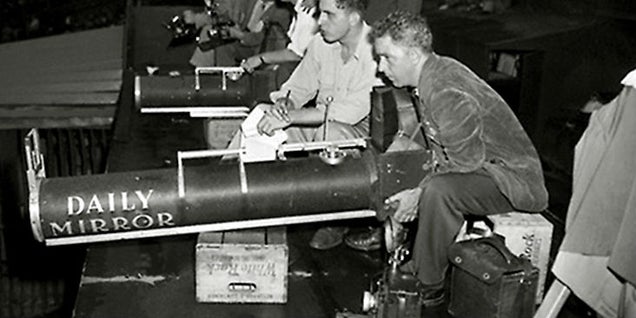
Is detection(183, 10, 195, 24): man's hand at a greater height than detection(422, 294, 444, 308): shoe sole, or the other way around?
detection(183, 10, 195, 24): man's hand

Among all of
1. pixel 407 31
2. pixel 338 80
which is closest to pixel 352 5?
pixel 338 80

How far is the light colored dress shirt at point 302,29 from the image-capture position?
493 cm

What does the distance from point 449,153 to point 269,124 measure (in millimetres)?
824

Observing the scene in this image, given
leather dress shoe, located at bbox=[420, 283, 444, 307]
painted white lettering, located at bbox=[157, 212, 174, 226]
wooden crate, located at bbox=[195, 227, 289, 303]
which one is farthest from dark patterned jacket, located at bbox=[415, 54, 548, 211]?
painted white lettering, located at bbox=[157, 212, 174, 226]

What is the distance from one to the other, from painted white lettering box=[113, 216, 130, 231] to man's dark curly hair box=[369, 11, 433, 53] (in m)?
1.26

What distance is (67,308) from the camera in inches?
287

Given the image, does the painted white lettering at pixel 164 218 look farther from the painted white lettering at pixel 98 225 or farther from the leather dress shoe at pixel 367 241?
the leather dress shoe at pixel 367 241

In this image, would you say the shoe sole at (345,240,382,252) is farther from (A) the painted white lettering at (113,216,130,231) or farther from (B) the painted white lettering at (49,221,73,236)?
(B) the painted white lettering at (49,221,73,236)

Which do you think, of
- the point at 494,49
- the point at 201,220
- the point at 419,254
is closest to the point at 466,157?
the point at 419,254

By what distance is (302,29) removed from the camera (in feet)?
16.3

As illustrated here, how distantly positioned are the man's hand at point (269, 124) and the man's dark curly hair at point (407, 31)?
0.61m

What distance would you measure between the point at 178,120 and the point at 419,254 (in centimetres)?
293

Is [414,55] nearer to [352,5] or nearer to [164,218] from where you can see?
[352,5]

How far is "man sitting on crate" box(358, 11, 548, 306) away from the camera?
10.5 feet
